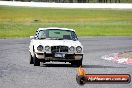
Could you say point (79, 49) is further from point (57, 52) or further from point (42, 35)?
point (42, 35)

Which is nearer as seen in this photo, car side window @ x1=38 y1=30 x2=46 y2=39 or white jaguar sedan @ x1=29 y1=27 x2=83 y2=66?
white jaguar sedan @ x1=29 y1=27 x2=83 y2=66

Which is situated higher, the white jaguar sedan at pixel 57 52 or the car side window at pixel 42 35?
the car side window at pixel 42 35

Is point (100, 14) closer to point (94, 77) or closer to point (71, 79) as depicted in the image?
point (71, 79)

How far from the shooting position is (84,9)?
331 ft

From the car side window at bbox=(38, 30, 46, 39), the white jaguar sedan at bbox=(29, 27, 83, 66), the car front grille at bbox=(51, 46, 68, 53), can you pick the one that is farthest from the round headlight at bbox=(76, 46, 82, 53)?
the car side window at bbox=(38, 30, 46, 39)

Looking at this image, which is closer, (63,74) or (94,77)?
(94,77)

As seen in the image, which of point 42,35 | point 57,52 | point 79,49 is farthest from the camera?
point 42,35

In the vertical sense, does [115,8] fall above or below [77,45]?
below

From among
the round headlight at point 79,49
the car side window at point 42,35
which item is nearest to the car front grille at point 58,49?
the round headlight at point 79,49

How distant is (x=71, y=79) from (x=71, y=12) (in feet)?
261

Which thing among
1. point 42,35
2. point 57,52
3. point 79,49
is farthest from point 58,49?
point 42,35

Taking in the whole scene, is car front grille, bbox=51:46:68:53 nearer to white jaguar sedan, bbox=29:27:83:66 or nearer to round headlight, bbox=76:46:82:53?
white jaguar sedan, bbox=29:27:83:66

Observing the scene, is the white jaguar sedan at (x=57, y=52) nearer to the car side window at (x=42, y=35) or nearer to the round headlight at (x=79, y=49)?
the round headlight at (x=79, y=49)

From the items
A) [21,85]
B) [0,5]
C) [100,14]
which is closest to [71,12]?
[100,14]
